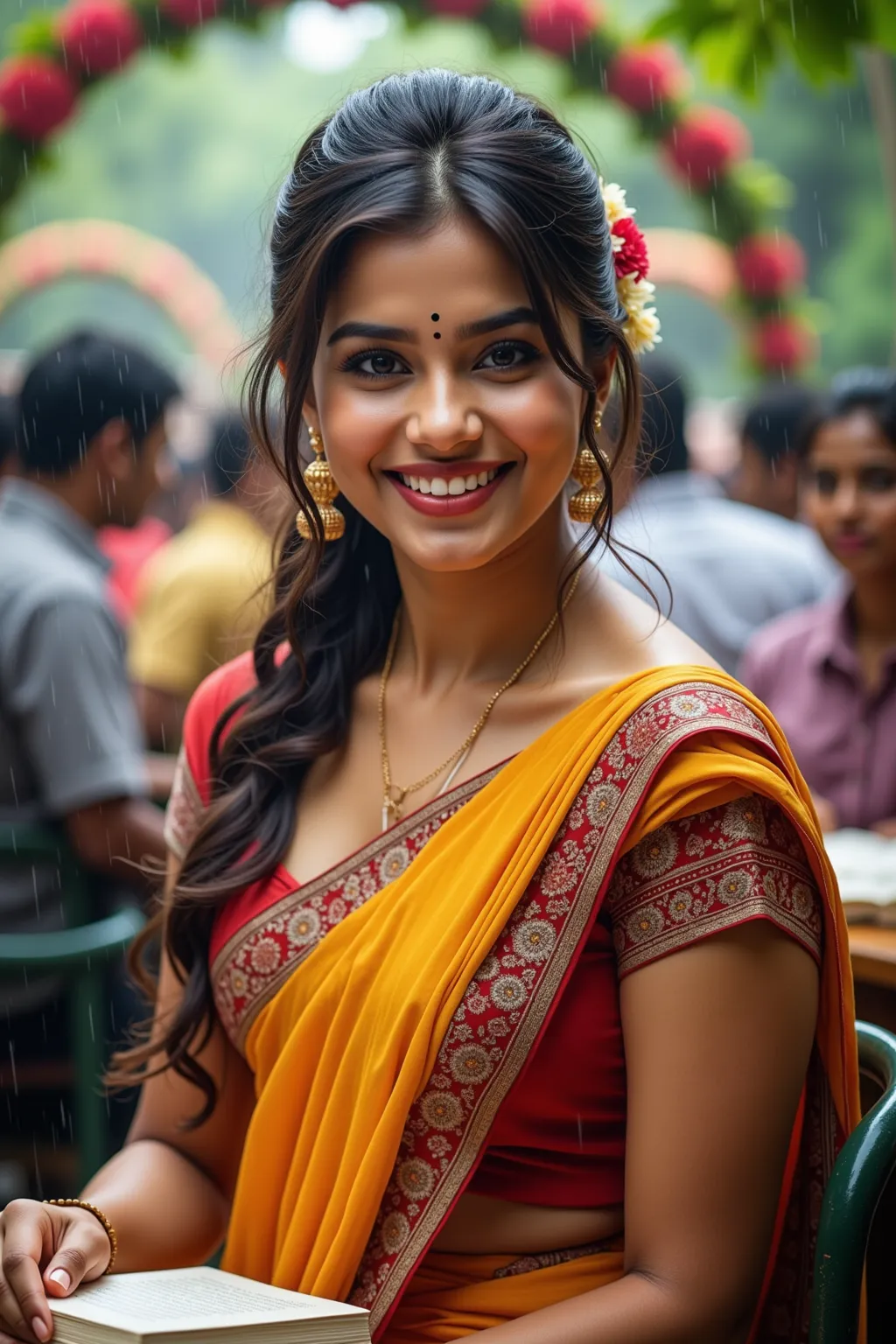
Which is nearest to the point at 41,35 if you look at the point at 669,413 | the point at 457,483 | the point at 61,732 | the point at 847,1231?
the point at 669,413

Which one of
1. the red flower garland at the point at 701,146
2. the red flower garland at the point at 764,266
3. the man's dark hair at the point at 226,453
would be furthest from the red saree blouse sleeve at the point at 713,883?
the red flower garland at the point at 764,266

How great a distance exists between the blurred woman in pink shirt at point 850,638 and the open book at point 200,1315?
2369 millimetres

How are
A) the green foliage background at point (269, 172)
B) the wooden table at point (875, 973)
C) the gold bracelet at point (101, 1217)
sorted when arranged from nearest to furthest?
the gold bracelet at point (101, 1217) < the wooden table at point (875, 973) < the green foliage background at point (269, 172)

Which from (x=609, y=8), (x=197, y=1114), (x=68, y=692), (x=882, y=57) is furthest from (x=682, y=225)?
(x=197, y=1114)

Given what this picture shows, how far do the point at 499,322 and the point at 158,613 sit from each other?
10.6ft

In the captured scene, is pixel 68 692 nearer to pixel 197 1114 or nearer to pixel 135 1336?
pixel 197 1114

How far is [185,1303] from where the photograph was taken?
4.96 feet

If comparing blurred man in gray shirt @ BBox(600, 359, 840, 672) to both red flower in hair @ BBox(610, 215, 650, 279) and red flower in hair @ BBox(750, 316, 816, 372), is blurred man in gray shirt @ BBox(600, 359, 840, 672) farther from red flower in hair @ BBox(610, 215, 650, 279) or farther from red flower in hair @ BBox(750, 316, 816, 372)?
red flower in hair @ BBox(750, 316, 816, 372)

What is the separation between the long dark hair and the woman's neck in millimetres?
61

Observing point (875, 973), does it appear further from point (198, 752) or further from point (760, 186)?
point (760, 186)

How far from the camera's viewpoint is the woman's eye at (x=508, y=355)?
1.73 metres

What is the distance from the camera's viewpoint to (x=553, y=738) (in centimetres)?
179

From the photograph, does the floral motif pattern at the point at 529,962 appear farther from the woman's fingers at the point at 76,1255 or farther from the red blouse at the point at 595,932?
the woman's fingers at the point at 76,1255

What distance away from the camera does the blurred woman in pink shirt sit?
3.76 m
